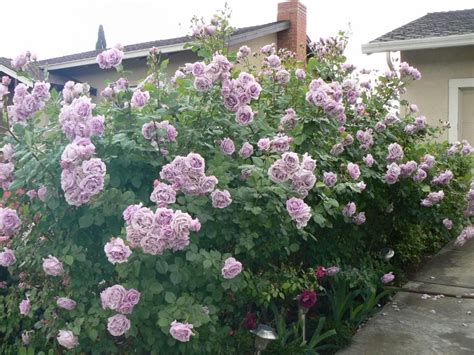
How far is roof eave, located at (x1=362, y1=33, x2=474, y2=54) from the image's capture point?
9.21 meters

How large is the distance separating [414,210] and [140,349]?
138 inches

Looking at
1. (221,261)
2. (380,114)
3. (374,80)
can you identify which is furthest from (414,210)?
(221,261)

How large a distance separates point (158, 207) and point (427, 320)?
9.66 feet

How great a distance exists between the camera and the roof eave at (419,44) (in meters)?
9.21

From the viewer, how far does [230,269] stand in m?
2.95

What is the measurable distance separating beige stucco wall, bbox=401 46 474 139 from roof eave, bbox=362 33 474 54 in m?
0.30

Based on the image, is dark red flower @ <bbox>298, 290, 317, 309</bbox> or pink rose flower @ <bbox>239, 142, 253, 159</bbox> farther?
dark red flower @ <bbox>298, 290, 317, 309</bbox>

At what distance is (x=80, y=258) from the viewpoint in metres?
3.01

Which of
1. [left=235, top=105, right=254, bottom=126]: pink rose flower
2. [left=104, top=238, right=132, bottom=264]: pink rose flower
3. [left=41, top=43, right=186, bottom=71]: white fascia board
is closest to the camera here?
[left=104, top=238, right=132, bottom=264]: pink rose flower

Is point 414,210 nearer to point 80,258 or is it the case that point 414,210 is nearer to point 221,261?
point 221,261

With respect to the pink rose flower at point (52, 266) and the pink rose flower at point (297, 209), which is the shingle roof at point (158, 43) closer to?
the pink rose flower at point (297, 209)

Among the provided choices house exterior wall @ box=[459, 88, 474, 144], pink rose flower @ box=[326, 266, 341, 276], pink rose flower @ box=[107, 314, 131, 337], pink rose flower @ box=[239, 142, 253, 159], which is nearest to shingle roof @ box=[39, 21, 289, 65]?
house exterior wall @ box=[459, 88, 474, 144]

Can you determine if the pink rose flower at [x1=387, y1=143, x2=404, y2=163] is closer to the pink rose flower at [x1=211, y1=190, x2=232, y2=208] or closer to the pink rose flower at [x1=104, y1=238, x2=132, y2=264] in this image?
the pink rose flower at [x1=211, y1=190, x2=232, y2=208]

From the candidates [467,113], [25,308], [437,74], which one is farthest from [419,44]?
[25,308]
